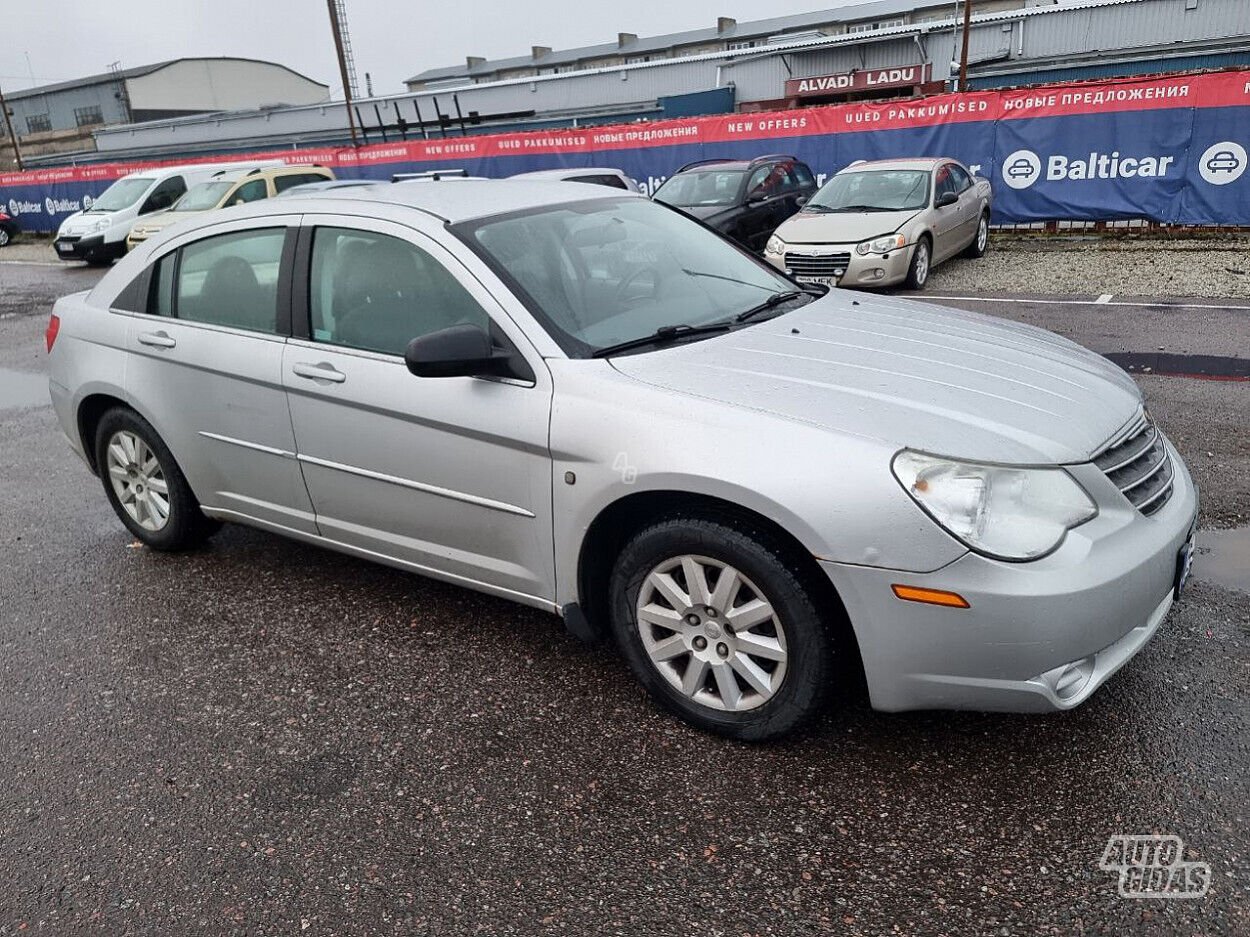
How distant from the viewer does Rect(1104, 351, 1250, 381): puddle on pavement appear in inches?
270

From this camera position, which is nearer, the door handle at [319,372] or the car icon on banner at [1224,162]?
the door handle at [319,372]

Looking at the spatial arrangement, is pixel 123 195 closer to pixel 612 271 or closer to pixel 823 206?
pixel 823 206

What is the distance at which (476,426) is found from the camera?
3143mm

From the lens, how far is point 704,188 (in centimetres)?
1349

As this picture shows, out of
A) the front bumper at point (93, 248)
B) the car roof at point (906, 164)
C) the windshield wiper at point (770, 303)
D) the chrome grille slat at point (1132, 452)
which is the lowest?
the front bumper at point (93, 248)

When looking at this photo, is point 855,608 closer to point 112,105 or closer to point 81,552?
point 81,552

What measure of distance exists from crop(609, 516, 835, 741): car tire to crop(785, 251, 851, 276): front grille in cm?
841

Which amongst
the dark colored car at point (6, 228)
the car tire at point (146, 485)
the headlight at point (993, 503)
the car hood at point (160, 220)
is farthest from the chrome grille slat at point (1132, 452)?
the dark colored car at point (6, 228)

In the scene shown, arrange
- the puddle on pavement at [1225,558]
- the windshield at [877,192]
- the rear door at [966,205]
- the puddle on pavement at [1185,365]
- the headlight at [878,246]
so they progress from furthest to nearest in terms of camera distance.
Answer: the rear door at [966,205], the windshield at [877,192], the headlight at [878,246], the puddle on pavement at [1185,365], the puddle on pavement at [1225,558]

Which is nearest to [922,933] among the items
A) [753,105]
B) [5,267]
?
[5,267]

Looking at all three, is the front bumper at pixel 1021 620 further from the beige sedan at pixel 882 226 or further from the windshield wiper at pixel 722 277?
the beige sedan at pixel 882 226

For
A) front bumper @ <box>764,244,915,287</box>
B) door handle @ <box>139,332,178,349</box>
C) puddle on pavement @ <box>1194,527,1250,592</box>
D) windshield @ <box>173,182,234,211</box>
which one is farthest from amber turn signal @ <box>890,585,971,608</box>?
windshield @ <box>173,182,234,211</box>

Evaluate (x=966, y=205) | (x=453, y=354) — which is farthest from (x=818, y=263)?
(x=453, y=354)

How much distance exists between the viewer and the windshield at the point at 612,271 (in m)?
3.26
